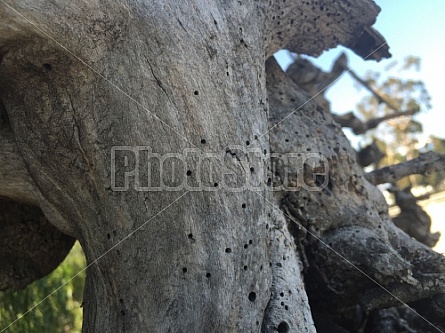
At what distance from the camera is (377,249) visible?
3096 millimetres

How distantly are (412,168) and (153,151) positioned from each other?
2.69 m

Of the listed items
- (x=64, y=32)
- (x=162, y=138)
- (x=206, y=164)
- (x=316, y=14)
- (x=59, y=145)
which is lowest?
(x=206, y=164)

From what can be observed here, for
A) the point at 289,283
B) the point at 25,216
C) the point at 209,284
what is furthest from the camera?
the point at 25,216

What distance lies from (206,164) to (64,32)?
979 millimetres

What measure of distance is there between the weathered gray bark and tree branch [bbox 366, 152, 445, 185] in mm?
1504

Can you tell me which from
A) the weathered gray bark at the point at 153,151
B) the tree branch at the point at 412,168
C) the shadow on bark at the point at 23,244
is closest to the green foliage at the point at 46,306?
the shadow on bark at the point at 23,244

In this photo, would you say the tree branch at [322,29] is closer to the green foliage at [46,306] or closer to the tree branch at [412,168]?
the tree branch at [412,168]

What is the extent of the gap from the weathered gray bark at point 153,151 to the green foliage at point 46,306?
9.52ft

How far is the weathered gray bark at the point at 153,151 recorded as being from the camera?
242 centimetres

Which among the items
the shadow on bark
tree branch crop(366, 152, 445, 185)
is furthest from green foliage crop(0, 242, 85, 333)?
tree branch crop(366, 152, 445, 185)

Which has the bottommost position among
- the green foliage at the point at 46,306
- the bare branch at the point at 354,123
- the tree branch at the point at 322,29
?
the green foliage at the point at 46,306

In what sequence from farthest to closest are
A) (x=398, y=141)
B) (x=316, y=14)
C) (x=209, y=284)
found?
(x=398, y=141), (x=316, y=14), (x=209, y=284)

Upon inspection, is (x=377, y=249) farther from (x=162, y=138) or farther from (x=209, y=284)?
(x=162, y=138)

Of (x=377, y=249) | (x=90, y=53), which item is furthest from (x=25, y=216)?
(x=377, y=249)
